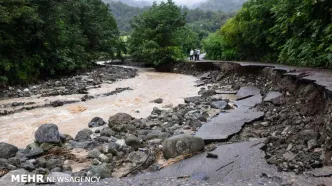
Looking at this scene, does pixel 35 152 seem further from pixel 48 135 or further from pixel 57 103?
pixel 57 103

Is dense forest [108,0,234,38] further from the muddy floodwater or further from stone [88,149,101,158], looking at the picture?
stone [88,149,101,158]

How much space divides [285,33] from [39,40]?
44.8 feet

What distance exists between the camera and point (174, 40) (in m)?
26.5

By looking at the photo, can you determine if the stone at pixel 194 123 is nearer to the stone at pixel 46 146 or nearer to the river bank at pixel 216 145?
the river bank at pixel 216 145

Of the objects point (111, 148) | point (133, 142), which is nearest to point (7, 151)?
point (111, 148)

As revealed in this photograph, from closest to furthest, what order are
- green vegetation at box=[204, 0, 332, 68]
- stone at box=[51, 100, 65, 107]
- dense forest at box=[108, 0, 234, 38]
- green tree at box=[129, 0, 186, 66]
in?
green vegetation at box=[204, 0, 332, 68]
stone at box=[51, 100, 65, 107]
green tree at box=[129, 0, 186, 66]
dense forest at box=[108, 0, 234, 38]

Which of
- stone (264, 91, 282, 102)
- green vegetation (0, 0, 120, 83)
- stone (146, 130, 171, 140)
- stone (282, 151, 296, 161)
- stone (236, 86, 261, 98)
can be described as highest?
green vegetation (0, 0, 120, 83)

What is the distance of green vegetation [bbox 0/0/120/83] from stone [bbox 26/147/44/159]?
957 centimetres

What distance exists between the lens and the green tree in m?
25.3

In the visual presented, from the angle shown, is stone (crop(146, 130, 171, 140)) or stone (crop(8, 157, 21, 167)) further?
stone (crop(146, 130, 171, 140))

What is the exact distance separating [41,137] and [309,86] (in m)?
6.34

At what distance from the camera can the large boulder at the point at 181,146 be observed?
5.00m

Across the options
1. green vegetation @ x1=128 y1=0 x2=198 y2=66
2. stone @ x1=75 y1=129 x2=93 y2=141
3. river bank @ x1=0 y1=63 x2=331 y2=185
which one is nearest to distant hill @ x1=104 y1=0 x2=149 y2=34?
green vegetation @ x1=128 y1=0 x2=198 y2=66

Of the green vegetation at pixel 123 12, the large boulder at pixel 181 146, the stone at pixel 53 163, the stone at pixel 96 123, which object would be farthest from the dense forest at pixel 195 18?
the stone at pixel 53 163
